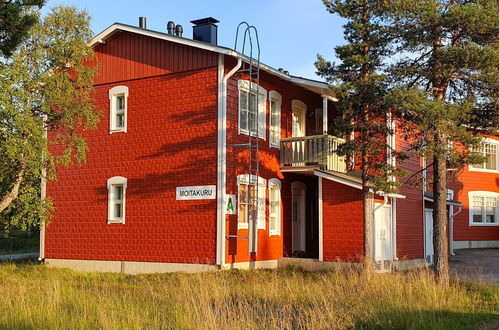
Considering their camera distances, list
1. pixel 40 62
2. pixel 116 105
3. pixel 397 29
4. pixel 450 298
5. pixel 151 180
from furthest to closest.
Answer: pixel 116 105 < pixel 151 180 < pixel 40 62 < pixel 397 29 < pixel 450 298

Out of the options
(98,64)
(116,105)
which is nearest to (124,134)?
(116,105)

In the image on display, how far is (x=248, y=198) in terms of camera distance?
18.5m

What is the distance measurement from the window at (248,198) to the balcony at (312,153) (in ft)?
4.72

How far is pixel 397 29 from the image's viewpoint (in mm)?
15000

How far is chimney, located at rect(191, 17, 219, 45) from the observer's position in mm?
21203

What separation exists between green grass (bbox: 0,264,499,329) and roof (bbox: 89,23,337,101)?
24.5 feet

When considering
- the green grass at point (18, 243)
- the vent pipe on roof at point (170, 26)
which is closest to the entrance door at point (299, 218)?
the vent pipe on roof at point (170, 26)

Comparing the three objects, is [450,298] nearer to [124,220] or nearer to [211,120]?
[211,120]

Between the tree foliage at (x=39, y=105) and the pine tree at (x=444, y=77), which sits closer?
the pine tree at (x=444, y=77)

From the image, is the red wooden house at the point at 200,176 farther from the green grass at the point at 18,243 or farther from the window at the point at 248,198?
the green grass at the point at 18,243

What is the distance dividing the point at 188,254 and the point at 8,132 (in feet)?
21.1

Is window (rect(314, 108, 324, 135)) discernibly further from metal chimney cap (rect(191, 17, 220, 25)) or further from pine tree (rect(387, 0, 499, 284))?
pine tree (rect(387, 0, 499, 284))

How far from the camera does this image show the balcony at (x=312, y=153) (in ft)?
64.8

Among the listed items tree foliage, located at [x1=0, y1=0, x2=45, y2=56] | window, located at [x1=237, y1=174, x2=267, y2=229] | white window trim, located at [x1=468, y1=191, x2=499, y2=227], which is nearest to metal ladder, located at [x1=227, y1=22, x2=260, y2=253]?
window, located at [x1=237, y1=174, x2=267, y2=229]
